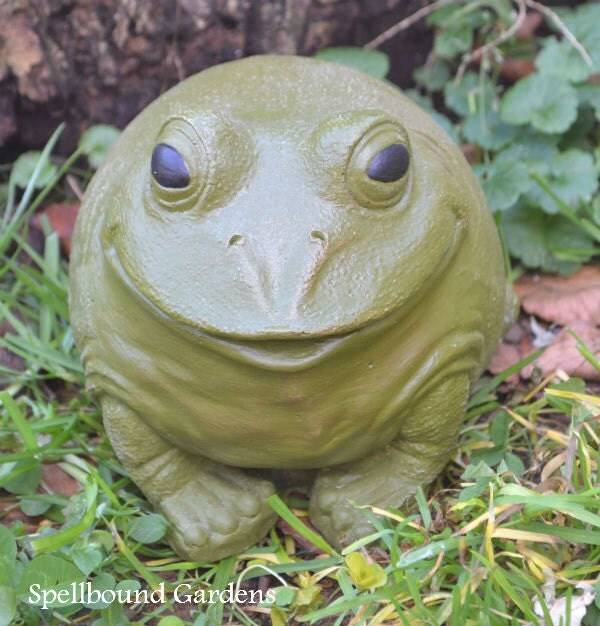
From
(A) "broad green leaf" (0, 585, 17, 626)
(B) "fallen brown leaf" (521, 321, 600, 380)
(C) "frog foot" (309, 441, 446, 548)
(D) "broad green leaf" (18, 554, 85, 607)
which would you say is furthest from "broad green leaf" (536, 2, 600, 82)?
(A) "broad green leaf" (0, 585, 17, 626)

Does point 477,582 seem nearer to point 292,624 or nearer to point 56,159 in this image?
point 292,624

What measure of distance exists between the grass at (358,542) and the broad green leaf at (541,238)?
0.53 metres

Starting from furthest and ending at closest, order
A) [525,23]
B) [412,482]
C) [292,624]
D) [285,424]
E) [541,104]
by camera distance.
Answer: [525,23]
[541,104]
[412,482]
[292,624]
[285,424]

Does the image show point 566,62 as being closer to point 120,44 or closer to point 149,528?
point 120,44

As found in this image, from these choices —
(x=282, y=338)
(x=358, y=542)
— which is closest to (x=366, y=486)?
(x=358, y=542)

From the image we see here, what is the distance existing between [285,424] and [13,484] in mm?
840

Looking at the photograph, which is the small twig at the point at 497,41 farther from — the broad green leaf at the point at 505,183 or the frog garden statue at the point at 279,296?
the frog garden statue at the point at 279,296

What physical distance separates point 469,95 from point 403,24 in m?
0.35

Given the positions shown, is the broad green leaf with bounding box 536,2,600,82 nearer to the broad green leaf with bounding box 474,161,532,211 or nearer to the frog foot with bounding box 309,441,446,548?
the broad green leaf with bounding box 474,161,532,211

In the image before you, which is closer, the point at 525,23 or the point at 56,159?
the point at 56,159

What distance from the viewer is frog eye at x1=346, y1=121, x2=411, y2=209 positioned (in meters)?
1.98

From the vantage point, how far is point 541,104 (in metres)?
3.21

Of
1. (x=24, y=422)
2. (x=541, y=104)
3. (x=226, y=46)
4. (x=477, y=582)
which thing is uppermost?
(x=226, y=46)

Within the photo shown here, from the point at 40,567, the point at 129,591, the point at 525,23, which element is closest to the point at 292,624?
the point at 129,591
